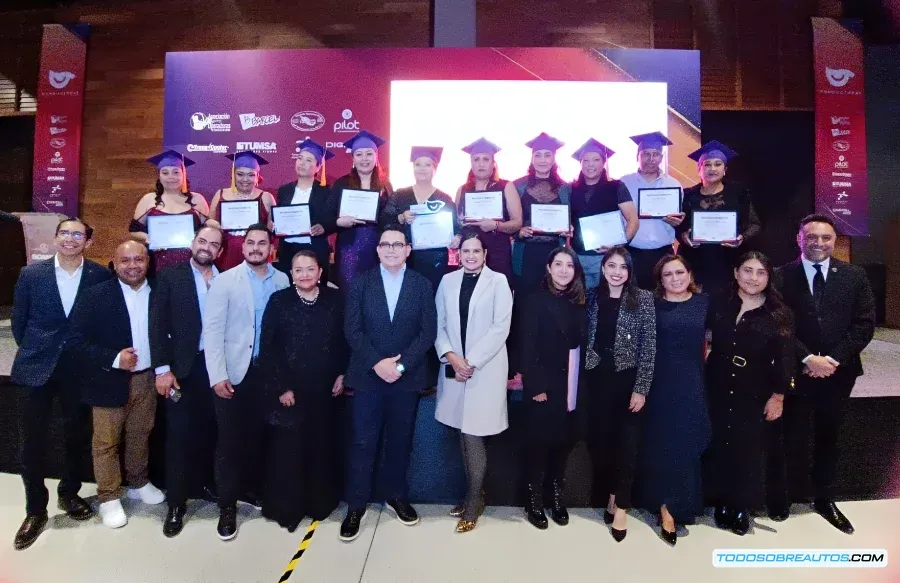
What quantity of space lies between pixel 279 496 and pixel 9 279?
24.1ft

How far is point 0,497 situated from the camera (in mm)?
2854

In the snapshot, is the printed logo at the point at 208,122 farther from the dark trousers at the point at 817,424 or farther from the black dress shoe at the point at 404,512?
the dark trousers at the point at 817,424

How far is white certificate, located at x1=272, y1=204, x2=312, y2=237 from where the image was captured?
3.00 metres

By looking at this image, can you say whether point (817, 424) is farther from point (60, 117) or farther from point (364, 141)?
point (60, 117)

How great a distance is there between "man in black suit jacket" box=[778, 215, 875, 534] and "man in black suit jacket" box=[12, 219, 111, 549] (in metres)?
4.00

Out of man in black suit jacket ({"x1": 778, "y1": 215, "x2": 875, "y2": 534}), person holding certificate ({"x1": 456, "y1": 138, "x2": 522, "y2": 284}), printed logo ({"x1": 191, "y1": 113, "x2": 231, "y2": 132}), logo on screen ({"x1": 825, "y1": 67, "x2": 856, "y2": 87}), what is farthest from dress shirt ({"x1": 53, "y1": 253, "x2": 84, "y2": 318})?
logo on screen ({"x1": 825, "y1": 67, "x2": 856, "y2": 87})

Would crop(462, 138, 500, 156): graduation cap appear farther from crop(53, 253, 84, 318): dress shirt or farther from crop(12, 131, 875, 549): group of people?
crop(53, 253, 84, 318): dress shirt

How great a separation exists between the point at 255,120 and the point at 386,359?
4.54 metres

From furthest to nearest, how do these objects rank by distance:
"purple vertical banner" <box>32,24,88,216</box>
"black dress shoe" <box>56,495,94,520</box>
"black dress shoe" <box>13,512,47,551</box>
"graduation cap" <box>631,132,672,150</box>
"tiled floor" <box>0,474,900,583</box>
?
1. "purple vertical banner" <box>32,24,88,216</box>
2. "graduation cap" <box>631,132,672,150</box>
3. "black dress shoe" <box>56,495,94,520</box>
4. "black dress shoe" <box>13,512,47,551</box>
5. "tiled floor" <box>0,474,900,583</box>

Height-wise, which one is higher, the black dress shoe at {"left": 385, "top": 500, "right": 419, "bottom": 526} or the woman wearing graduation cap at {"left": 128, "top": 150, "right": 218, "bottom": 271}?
the woman wearing graduation cap at {"left": 128, "top": 150, "right": 218, "bottom": 271}

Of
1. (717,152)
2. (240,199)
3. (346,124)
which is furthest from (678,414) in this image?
(346,124)

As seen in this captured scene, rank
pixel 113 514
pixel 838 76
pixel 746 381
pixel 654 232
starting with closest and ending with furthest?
pixel 746 381
pixel 113 514
pixel 654 232
pixel 838 76

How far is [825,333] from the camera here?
2561 mm

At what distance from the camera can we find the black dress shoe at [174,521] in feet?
8.16
